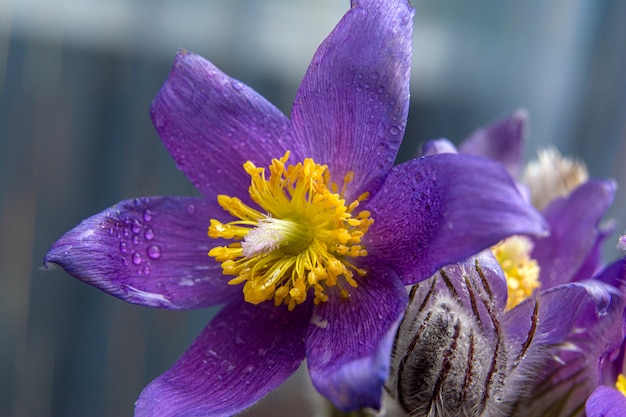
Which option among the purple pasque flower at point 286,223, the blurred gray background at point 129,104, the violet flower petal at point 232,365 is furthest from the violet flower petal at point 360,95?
the blurred gray background at point 129,104

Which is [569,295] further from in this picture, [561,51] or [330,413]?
[561,51]

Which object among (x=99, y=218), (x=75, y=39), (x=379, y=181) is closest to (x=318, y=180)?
(x=379, y=181)

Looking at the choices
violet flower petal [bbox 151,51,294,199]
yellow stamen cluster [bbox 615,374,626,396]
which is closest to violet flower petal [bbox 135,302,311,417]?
violet flower petal [bbox 151,51,294,199]

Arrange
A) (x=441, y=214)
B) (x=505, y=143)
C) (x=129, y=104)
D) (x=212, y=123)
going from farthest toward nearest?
→ 1. (x=129, y=104)
2. (x=505, y=143)
3. (x=212, y=123)
4. (x=441, y=214)

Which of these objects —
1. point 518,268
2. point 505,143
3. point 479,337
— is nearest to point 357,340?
point 479,337

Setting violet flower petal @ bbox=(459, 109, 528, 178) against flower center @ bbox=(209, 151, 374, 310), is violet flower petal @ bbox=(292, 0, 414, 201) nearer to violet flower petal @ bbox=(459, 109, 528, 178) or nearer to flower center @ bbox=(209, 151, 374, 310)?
flower center @ bbox=(209, 151, 374, 310)

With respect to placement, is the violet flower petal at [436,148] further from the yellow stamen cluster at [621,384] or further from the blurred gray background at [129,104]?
the blurred gray background at [129,104]

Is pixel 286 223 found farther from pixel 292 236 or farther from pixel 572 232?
pixel 572 232

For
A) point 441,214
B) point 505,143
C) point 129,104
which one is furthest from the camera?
point 129,104
